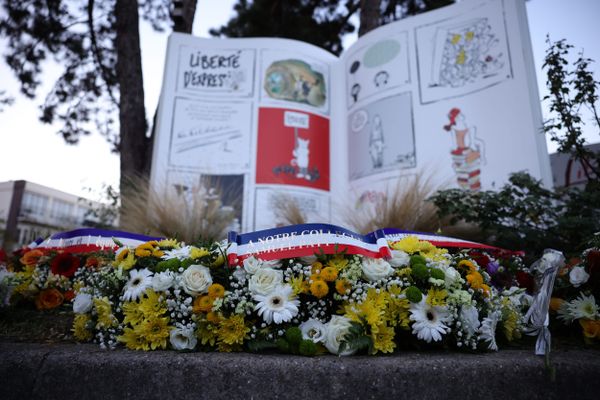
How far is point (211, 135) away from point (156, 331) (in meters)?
3.06

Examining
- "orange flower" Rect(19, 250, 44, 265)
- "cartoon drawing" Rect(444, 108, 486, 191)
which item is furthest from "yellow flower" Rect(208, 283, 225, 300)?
"cartoon drawing" Rect(444, 108, 486, 191)

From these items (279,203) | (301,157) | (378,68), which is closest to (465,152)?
(378,68)

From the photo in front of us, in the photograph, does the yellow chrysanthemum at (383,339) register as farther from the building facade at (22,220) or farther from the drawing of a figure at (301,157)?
the building facade at (22,220)

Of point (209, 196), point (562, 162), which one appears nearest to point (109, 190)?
point (209, 196)

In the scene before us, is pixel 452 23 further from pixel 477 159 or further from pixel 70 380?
pixel 70 380

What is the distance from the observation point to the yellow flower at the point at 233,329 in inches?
46.2

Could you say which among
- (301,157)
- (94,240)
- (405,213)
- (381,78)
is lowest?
(94,240)

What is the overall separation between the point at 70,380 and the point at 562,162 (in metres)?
6.26

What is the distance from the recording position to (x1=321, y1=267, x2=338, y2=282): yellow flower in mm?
1243

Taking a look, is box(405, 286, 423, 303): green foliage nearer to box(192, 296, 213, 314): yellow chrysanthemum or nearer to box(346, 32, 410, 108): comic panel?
box(192, 296, 213, 314): yellow chrysanthemum

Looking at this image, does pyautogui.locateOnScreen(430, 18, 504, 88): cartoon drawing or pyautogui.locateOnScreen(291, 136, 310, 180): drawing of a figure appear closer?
pyautogui.locateOnScreen(430, 18, 504, 88): cartoon drawing

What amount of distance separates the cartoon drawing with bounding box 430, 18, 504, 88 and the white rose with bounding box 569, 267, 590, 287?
244cm

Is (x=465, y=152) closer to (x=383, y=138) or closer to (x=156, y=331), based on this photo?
(x=383, y=138)

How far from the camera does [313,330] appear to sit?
1187 millimetres
